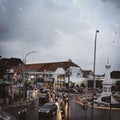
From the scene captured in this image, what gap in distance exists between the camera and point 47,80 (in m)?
148

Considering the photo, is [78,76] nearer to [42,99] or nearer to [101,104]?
[42,99]

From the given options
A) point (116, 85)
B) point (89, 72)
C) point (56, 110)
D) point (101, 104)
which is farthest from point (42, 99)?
point (89, 72)

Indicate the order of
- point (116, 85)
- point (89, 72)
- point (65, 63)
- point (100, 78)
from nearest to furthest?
point (116, 85)
point (100, 78)
point (65, 63)
point (89, 72)

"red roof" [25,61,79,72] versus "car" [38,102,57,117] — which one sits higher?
Answer: "red roof" [25,61,79,72]

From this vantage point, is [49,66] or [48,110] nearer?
[48,110]

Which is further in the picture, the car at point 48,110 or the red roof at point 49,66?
the red roof at point 49,66

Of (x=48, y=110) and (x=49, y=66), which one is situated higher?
(x=49, y=66)

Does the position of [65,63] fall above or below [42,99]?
above

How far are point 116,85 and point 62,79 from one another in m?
28.0

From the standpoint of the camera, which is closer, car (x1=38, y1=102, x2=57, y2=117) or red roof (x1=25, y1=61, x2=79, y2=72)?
car (x1=38, y1=102, x2=57, y2=117)

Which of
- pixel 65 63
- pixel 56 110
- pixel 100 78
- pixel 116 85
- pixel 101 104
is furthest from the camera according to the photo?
pixel 65 63

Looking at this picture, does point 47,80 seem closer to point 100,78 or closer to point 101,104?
point 100,78

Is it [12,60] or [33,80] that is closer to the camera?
[33,80]

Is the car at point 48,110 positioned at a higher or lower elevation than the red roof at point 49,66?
lower
